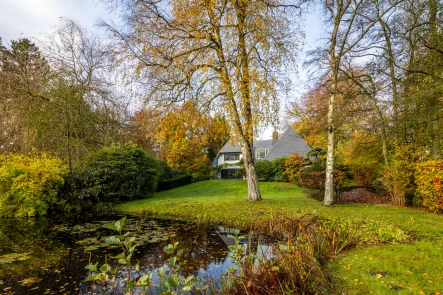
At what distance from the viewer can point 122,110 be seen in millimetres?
20000

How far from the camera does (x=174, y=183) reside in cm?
2628

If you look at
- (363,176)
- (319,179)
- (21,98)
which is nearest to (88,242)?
(21,98)

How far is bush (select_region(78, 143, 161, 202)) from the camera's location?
51.1 feet

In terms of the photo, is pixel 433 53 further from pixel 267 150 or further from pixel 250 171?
pixel 267 150

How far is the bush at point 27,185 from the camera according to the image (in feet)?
42.0

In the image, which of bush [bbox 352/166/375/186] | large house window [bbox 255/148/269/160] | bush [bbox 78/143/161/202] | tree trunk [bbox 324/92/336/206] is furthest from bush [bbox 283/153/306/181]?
large house window [bbox 255/148/269/160]

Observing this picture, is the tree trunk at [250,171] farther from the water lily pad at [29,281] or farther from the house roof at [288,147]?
the house roof at [288,147]

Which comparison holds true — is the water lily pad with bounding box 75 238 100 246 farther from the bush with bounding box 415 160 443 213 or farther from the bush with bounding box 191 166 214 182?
the bush with bounding box 191 166 214 182

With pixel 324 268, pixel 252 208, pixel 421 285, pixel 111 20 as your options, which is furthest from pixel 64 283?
pixel 111 20

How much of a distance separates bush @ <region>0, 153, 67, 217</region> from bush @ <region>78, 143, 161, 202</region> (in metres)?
1.70

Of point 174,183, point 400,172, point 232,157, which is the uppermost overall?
point 232,157

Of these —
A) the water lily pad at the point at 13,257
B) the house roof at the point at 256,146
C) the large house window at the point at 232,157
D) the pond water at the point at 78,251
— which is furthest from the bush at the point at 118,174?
the large house window at the point at 232,157

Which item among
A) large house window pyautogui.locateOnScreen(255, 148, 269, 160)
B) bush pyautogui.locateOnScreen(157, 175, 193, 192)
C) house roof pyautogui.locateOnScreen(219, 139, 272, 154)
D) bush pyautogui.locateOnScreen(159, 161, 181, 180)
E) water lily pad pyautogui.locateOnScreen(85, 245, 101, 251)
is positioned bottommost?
water lily pad pyautogui.locateOnScreen(85, 245, 101, 251)

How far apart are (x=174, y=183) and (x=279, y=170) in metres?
10.3
